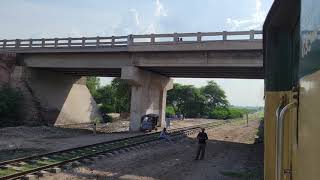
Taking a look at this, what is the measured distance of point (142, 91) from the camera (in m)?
39.1

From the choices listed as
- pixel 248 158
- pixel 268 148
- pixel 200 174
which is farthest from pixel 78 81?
pixel 268 148

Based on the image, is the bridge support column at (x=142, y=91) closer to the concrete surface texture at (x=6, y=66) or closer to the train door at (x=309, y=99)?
the concrete surface texture at (x=6, y=66)

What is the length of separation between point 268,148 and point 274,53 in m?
1.10

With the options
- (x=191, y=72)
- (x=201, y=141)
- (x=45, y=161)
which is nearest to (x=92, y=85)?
(x=191, y=72)

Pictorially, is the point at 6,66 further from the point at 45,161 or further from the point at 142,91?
the point at 45,161

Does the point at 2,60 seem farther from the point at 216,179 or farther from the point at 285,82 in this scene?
the point at 285,82

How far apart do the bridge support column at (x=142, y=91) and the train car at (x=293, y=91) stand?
32033mm

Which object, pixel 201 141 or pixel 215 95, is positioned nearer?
pixel 201 141

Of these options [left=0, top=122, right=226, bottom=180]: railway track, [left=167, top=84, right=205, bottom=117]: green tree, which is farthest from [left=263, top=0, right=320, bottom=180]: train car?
[left=167, top=84, right=205, bottom=117]: green tree

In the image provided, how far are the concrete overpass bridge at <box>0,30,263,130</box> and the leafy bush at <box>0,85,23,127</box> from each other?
6.14 feet

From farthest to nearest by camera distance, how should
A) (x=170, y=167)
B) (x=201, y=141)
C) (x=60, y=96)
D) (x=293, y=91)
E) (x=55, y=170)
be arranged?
(x=60, y=96), (x=201, y=141), (x=170, y=167), (x=55, y=170), (x=293, y=91)

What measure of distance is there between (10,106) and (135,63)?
11.9m

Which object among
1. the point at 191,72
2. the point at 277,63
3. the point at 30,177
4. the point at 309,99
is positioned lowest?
the point at 30,177

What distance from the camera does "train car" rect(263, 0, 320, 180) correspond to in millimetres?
2414
